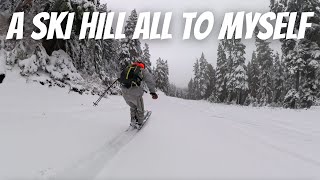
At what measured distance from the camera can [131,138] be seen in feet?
23.8

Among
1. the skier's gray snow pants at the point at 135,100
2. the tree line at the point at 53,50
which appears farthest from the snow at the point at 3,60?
the skier's gray snow pants at the point at 135,100

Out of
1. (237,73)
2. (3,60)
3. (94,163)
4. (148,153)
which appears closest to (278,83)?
(237,73)

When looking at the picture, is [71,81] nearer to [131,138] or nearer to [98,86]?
[98,86]

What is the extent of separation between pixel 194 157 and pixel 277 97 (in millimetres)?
59084

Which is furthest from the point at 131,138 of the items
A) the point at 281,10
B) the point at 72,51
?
the point at 281,10

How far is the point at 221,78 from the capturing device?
60062 mm

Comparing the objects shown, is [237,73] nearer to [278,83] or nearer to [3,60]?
[278,83]

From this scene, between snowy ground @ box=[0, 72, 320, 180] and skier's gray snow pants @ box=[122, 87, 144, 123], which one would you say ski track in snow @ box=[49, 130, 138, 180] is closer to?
snowy ground @ box=[0, 72, 320, 180]

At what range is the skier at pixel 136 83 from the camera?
8.45 meters

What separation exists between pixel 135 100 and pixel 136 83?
51 centimetres

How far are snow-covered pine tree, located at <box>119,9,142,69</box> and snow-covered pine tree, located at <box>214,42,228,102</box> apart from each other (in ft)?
53.6

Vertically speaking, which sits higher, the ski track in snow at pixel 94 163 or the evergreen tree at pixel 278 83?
the evergreen tree at pixel 278 83

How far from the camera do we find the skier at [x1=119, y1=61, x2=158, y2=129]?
8.45m

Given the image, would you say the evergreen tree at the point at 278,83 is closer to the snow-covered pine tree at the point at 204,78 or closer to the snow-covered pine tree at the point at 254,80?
the snow-covered pine tree at the point at 254,80
